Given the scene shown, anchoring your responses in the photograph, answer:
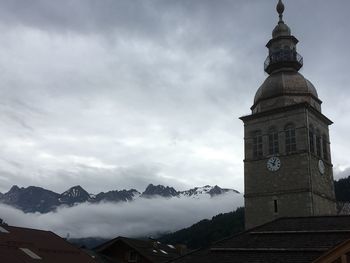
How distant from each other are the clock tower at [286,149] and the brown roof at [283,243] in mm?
19639

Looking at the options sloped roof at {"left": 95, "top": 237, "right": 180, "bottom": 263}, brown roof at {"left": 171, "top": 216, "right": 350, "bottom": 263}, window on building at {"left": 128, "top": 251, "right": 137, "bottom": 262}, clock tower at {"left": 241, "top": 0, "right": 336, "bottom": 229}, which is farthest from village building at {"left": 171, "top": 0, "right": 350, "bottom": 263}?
brown roof at {"left": 171, "top": 216, "right": 350, "bottom": 263}

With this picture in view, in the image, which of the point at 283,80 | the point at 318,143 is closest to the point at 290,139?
the point at 318,143

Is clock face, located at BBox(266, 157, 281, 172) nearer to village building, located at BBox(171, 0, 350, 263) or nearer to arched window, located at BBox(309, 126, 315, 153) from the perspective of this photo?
village building, located at BBox(171, 0, 350, 263)

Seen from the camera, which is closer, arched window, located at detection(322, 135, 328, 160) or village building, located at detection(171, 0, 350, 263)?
village building, located at detection(171, 0, 350, 263)

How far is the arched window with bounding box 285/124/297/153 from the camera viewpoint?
46438mm

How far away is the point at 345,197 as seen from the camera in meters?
92.1

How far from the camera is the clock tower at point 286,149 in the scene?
1758 inches

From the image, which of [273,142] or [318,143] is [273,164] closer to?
[273,142]

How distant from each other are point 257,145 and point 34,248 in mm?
22586

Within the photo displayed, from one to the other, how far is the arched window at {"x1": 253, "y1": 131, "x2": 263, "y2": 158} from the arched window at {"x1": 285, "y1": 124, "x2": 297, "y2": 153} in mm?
2788

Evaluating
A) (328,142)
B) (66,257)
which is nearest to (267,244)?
(66,257)

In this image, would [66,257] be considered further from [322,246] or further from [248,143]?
[322,246]

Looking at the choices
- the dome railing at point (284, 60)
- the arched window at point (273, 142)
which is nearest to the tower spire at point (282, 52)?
the dome railing at point (284, 60)

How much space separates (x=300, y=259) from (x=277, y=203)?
1011 inches
